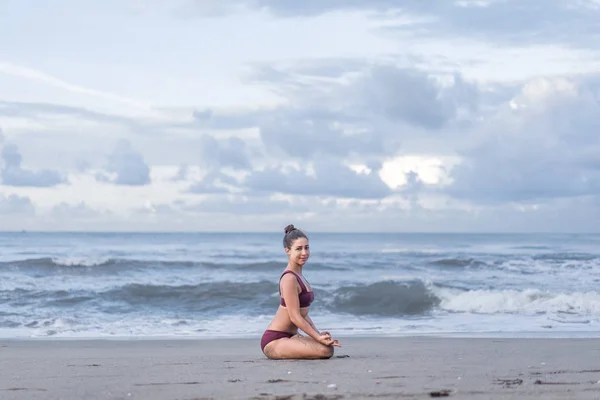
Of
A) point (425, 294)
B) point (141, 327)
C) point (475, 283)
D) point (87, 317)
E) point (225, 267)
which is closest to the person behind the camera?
point (141, 327)

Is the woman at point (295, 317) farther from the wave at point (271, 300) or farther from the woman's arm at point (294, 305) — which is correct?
the wave at point (271, 300)

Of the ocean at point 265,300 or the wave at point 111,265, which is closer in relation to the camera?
the ocean at point 265,300

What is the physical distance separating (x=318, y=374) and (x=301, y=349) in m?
1.13

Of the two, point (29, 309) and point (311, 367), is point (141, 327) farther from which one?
point (311, 367)

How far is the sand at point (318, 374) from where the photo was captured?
544 cm

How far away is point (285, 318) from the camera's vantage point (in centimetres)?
752

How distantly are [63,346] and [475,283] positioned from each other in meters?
16.6

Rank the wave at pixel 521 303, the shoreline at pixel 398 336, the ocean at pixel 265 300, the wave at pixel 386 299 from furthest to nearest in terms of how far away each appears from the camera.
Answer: the wave at pixel 386 299, the wave at pixel 521 303, the ocean at pixel 265 300, the shoreline at pixel 398 336

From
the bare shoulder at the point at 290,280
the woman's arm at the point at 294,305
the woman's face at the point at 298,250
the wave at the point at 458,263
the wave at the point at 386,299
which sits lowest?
the wave at the point at 386,299

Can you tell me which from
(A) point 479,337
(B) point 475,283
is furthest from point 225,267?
(A) point 479,337

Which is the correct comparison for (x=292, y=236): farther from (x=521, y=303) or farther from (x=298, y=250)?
(x=521, y=303)

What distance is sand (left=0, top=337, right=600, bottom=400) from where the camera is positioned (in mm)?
5441

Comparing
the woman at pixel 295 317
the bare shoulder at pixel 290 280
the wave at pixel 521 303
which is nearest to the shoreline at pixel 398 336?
the wave at pixel 521 303

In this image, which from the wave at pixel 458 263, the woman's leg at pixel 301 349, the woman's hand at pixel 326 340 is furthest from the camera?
the wave at pixel 458 263
